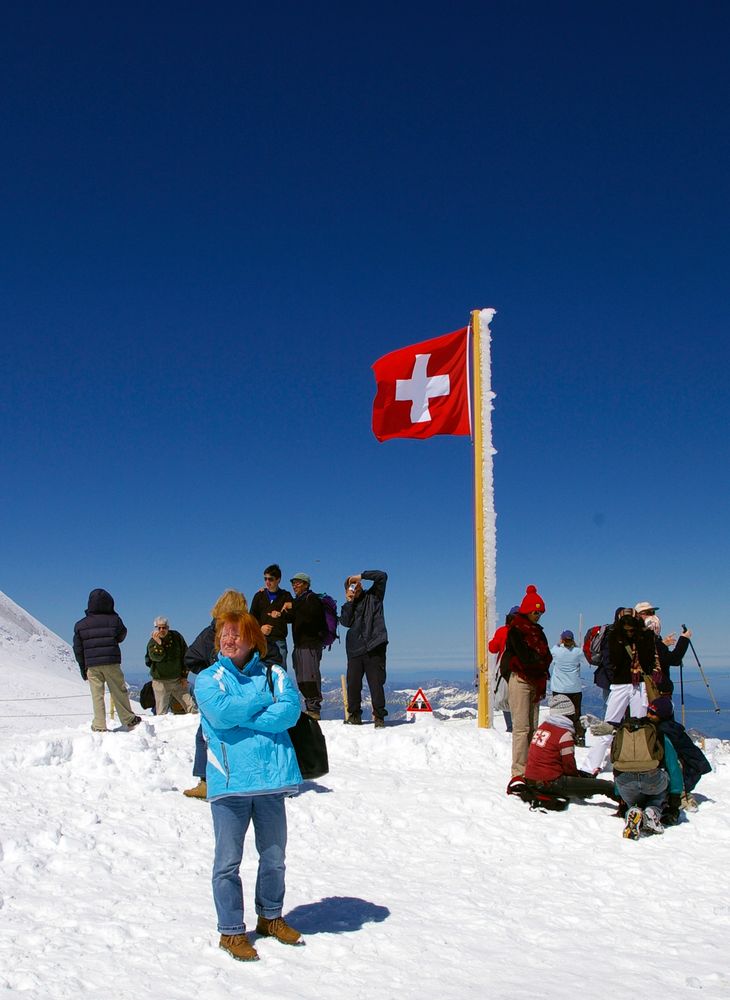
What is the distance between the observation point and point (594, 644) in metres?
11.7

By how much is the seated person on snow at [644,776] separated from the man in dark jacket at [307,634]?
4733 mm

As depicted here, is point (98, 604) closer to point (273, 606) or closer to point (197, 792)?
point (273, 606)

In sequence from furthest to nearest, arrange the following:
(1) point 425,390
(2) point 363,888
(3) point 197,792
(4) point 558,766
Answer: (1) point 425,390 → (4) point 558,766 → (3) point 197,792 → (2) point 363,888

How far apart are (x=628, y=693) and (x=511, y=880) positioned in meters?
3.55

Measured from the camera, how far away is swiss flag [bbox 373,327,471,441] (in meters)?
13.3

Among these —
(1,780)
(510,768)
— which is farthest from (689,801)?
(1,780)

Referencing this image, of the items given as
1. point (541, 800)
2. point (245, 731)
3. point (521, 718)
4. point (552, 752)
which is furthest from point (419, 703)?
point (245, 731)

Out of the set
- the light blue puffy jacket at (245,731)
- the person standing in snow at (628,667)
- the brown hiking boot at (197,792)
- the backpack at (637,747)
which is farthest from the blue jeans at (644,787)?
the light blue puffy jacket at (245,731)

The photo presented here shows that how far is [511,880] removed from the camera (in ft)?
22.9

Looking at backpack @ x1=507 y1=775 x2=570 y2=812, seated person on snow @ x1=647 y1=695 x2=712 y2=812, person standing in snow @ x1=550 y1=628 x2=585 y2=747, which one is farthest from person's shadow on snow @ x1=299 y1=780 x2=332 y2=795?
person standing in snow @ x1=550 y1=628 x2=585 y2=747

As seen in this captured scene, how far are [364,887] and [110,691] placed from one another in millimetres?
5767

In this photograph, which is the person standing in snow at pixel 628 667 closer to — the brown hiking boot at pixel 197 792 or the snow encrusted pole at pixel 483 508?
the snow encrusted pole at pixel 483 508

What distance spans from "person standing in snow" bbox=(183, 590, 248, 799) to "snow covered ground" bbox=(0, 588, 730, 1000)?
0.24 m

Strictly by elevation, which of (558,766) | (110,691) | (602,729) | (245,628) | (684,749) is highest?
(245,628)
